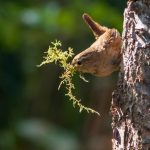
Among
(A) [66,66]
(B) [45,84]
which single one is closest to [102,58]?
(A) [66,66]

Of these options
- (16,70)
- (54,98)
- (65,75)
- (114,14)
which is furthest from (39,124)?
(65,75)

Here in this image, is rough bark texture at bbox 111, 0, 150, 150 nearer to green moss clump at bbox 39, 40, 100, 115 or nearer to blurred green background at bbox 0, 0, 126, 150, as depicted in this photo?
green moss clump at bbox 39, 40, 100, 115

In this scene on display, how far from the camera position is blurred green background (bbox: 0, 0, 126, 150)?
7.57m

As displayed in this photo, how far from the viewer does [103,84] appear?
842 cm

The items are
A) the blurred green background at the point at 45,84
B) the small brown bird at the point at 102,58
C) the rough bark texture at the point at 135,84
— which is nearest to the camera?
the rough bark texture at the point at 135,84

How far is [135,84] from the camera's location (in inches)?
122

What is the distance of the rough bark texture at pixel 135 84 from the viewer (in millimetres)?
3084

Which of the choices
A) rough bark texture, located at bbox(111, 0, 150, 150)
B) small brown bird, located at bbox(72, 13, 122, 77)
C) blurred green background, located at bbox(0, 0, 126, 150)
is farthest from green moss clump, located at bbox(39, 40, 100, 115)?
blurred green background, located at bbox(0, 0, 126, 150)

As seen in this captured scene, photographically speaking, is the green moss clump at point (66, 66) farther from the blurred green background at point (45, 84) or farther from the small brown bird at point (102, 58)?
the blurred green background at point (45, 84)

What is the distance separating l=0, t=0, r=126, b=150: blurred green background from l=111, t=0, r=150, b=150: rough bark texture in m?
3.88

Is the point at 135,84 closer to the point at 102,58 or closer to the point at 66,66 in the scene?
the point at 102,58

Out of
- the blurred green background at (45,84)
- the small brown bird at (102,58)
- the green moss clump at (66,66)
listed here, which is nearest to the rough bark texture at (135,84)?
the small brown bird at (102,58)

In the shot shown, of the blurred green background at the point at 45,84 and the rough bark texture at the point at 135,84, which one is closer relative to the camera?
the rough bark texture at the point at 135,84

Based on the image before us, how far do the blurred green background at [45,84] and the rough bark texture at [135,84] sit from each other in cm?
388
